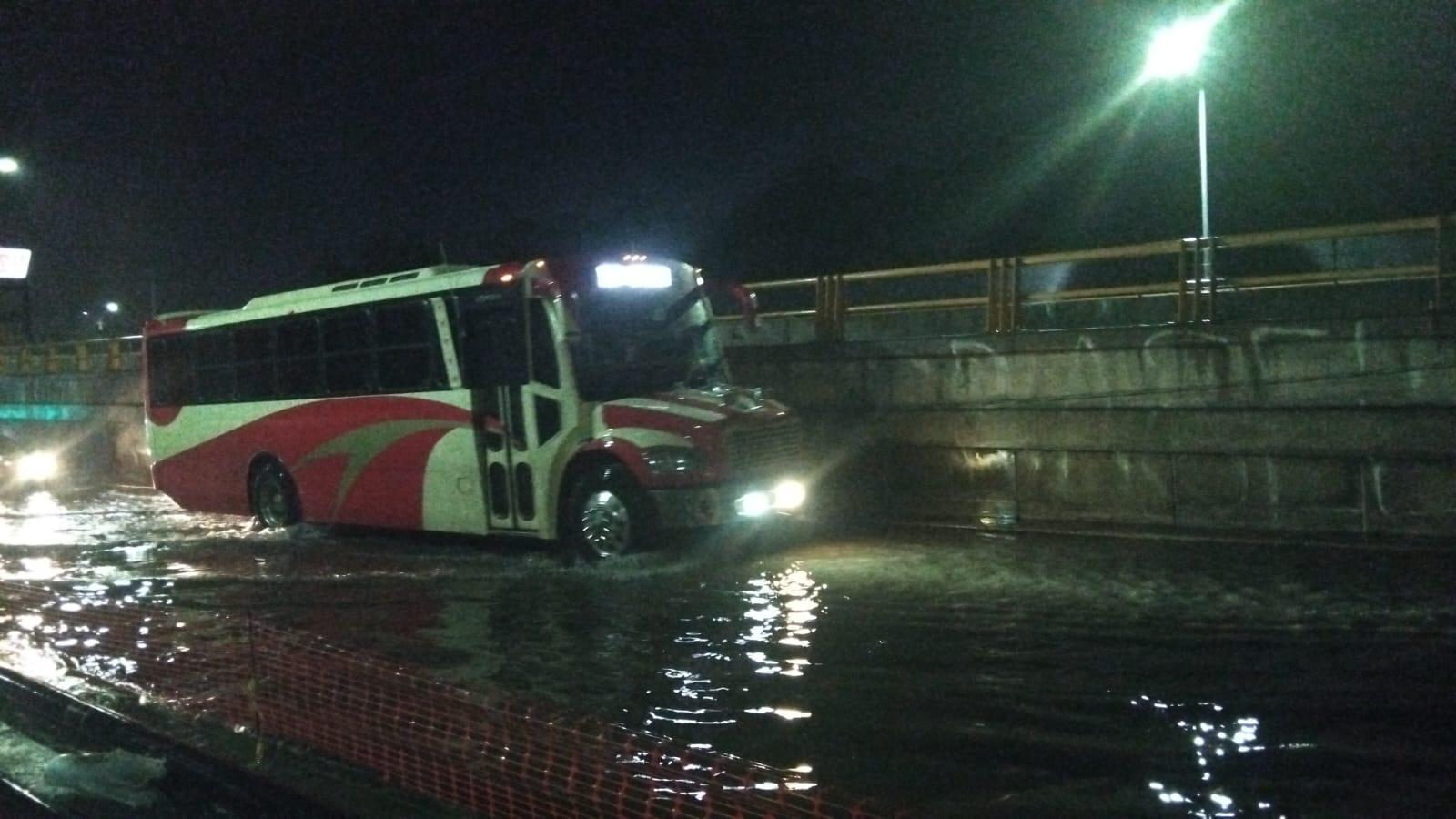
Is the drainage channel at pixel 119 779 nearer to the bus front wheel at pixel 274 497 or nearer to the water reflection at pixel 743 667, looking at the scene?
the water reflection at pixel 743 667

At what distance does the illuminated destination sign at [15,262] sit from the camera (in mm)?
56406

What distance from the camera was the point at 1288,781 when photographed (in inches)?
251

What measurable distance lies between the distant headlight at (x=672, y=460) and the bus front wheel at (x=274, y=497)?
6.54 meters

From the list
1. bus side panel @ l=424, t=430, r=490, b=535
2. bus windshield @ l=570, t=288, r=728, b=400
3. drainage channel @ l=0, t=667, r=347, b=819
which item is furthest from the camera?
bus side panel @ l=424, t=430, r=490, b=535

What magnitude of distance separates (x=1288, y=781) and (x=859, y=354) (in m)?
12.1

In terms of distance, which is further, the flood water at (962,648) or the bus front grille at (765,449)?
the bus front grille at (765,449)

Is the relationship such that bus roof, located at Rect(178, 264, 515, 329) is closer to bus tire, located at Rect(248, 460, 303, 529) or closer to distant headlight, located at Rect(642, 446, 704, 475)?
bus tire, located at Rect(248, 460, 303, 529)

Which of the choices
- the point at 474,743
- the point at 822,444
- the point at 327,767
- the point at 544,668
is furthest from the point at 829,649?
the point at 822,444

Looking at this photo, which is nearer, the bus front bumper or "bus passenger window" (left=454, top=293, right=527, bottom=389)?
the bus front bumper

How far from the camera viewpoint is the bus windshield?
44.4ft

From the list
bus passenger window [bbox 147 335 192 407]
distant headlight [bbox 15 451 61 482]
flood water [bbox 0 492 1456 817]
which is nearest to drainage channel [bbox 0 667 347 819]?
flood water [bbox 0 492 1456 817]

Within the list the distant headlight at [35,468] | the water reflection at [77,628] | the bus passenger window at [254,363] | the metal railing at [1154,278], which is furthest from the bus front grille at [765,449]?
the distant headlight at [35,468]

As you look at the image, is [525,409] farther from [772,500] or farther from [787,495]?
[787,495]

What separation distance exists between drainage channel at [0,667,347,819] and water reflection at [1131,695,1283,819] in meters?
3.76
